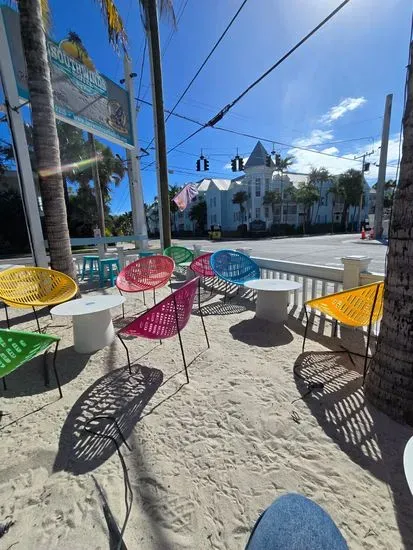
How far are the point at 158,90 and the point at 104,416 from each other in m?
8.53

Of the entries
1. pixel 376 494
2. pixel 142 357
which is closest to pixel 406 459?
pixel 376 494

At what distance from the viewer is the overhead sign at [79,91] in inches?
187

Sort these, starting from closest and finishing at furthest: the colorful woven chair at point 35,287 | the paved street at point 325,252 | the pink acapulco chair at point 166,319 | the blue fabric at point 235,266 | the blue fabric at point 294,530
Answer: the blue fabric at point 294,530, the pink acapulco chair at point 166,319, the colorful woven chair at point 35,287, the blue fabric at point 235,266, the paved street at point 325,252

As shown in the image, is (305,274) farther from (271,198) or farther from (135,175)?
(271,198)

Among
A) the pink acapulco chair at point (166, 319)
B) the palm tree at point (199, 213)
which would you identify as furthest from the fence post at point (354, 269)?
the palm tree at point (199, 213)

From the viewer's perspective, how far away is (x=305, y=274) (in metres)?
4.30

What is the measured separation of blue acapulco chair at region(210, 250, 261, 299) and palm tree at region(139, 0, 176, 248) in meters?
3.65

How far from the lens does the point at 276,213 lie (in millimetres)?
38594

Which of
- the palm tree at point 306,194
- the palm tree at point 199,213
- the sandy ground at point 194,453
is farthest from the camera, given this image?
the palm tree at point 199,213

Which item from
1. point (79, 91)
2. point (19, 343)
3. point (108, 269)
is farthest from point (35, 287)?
point (79, 91)

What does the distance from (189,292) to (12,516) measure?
1899 millimetres

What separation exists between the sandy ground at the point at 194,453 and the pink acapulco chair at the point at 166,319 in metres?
0.45

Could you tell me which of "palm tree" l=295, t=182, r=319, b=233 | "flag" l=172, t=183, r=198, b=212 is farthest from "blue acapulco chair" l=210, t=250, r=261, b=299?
"palm tree" l=295, t=182, r=319, b=233

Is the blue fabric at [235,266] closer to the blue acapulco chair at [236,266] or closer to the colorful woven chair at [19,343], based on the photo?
the blue acapulco chair at [236,266]
